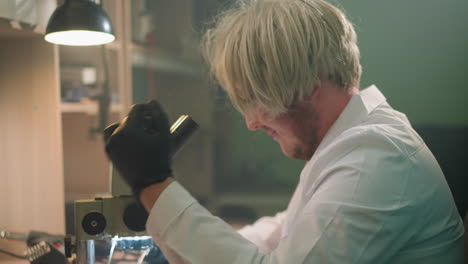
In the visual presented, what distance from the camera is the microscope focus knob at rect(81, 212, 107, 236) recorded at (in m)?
0.75

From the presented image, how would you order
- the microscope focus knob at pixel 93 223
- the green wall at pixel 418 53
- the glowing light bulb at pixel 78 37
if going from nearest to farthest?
the microscope focus knob at pixel 93 223 → the glowing light bulb at pixel 78 37 → the green wall at pixel 418 53

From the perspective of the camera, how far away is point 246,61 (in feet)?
2.78

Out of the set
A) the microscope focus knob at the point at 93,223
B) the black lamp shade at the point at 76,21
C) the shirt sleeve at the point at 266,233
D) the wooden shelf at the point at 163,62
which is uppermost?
the black lamp shade at the point at 76,21

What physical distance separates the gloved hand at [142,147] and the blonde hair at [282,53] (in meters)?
0.24

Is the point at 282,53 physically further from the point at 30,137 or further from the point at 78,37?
the point at 30,137

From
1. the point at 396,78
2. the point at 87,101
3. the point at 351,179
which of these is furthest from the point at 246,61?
the point at 87,101

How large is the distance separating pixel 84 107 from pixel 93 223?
899 mm

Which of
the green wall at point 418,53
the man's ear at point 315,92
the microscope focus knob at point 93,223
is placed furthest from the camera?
the green wall at point 418,53

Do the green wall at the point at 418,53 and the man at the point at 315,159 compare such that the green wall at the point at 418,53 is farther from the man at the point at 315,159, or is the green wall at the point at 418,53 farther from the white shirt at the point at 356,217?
the white shirt at the point at 356,217

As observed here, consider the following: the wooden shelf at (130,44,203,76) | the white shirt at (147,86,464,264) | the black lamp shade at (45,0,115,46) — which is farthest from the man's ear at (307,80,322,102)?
the wooden shelf at (130,44,203,76)

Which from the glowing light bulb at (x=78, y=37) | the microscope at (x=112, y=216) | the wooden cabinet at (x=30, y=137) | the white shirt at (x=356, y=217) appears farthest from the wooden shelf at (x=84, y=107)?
the white shirt at (x=356, y=217)

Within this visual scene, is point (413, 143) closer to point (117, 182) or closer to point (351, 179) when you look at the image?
point (351, 179)

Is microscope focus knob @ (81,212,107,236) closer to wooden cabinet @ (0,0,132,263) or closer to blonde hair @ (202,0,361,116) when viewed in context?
blonde hair @ (202,0,361,116)

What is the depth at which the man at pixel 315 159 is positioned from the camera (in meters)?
0.66
